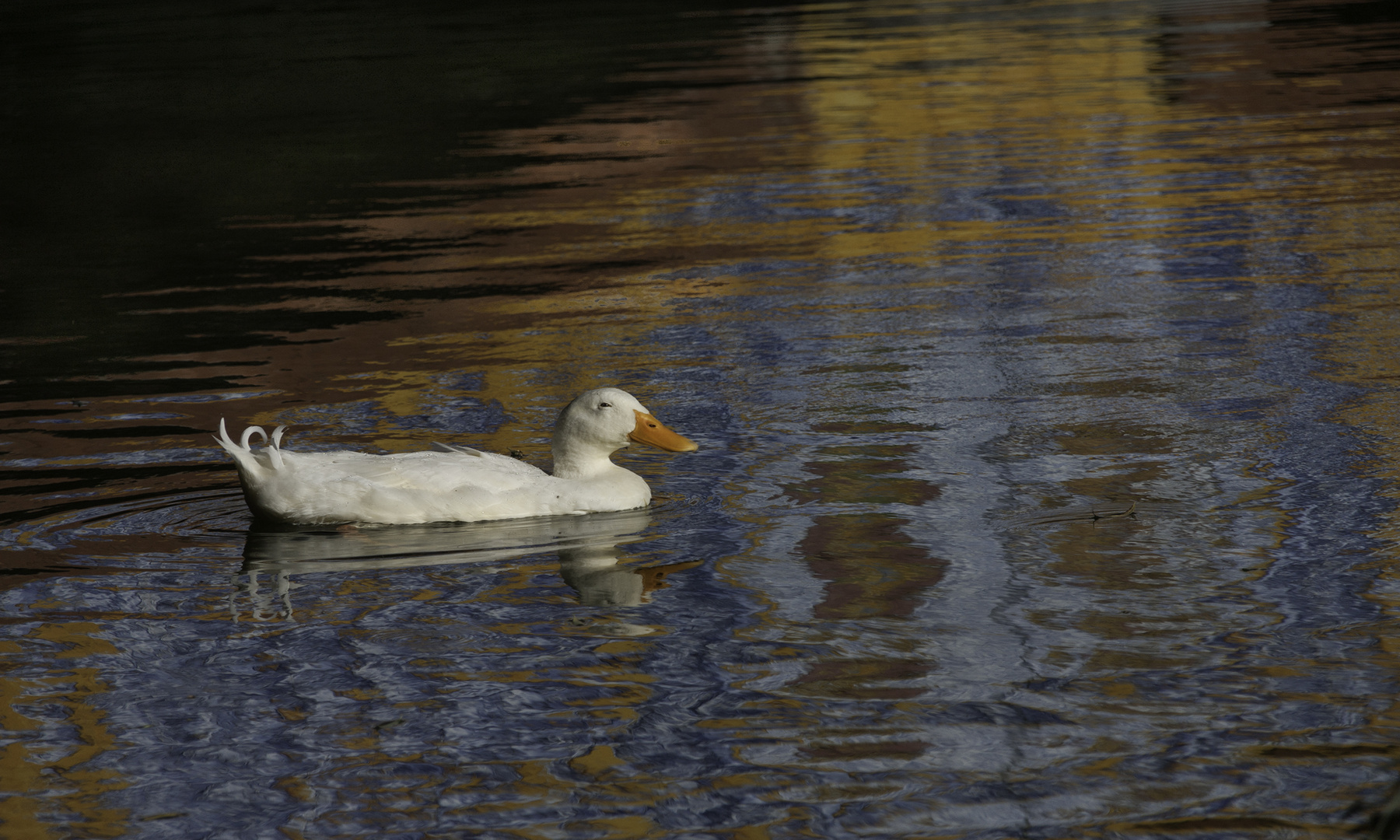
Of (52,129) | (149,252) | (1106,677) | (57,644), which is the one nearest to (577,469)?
Answer: (57,644)

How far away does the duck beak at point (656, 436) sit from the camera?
328 inches

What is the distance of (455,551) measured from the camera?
7.60 metres

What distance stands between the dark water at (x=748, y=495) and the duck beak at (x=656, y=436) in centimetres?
24

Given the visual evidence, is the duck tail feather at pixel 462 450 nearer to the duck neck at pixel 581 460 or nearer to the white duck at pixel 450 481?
the white duck at pixel 450 481

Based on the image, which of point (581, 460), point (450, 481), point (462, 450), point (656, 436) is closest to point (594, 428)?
point (581, 460)

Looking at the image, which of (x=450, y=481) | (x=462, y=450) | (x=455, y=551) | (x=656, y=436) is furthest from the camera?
(x=656, y=436)

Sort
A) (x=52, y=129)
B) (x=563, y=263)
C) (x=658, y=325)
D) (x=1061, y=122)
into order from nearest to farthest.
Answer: (x=658, y=325) < (x=563, y=263) < (x=1061, y=122) < (x=52, y=129)

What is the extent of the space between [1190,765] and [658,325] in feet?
23.9

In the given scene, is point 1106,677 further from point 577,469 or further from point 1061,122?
point 1061,122

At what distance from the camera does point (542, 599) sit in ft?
22.9

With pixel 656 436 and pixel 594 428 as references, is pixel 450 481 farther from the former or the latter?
pixel 656 436

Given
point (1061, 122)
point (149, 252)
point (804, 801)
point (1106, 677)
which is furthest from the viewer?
point (1061, 122)

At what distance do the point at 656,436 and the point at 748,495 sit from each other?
55 cm

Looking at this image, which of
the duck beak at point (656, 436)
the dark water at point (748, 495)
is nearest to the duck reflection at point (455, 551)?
the dark water at point (748, 495)
